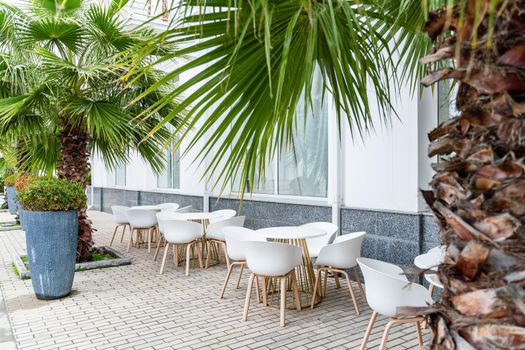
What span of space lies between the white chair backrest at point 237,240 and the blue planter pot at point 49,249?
171cm

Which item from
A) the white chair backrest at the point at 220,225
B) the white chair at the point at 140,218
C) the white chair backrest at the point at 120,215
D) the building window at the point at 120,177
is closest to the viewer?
the white chair backrest at the point at 220,225

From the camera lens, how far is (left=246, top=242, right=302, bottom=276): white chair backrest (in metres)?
3.74

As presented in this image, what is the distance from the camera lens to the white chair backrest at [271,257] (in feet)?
12.3

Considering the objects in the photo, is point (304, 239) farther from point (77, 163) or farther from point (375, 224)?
point (77, 163)

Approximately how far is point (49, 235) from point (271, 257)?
2.42 meters

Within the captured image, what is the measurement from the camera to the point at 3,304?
14.6 feet

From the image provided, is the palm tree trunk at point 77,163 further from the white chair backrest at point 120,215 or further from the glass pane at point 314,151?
the glass pane at point 314,151

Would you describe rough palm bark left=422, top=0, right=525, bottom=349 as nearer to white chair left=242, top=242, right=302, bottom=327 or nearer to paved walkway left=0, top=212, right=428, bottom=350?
paved walkway left=0, top=212, right=428, bottom=350

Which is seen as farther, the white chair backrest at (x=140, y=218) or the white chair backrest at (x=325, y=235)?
the white chair backrest at (x=140, y=218)

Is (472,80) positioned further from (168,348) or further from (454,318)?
(168,348)

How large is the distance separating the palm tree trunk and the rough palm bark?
576 cm

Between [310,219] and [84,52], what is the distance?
372cm

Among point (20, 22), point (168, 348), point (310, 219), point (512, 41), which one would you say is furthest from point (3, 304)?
point (512, 41)

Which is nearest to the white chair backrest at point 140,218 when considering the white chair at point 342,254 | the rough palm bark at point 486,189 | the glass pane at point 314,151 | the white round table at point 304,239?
the glass pane at point 314,151
